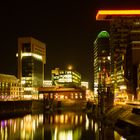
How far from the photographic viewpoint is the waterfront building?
16362 centimetres

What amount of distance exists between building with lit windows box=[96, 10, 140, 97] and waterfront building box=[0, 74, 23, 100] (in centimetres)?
4591

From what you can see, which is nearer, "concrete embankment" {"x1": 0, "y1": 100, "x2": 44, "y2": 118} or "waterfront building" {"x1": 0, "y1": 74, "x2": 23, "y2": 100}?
"concrete embankment" {"x1": 0, "y1": 100, "x2": 44, "y2": 118}

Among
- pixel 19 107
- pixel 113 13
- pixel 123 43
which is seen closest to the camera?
pixel 19 107

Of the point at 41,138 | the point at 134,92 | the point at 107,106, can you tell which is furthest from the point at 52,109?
the point at 41,138

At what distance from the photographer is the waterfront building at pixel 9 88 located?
537ft

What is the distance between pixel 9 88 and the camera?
173 meters

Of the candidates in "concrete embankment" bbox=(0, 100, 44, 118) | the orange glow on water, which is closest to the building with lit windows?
the orange glow on water

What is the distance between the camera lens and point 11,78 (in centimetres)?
17862

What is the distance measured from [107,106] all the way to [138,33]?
124 feet

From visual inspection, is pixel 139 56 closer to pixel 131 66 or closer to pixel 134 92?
Answer: pixel 131 66

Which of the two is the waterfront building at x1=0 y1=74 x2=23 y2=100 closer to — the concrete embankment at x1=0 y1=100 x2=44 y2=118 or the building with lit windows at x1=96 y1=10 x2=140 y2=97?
the concrete embankment at x1=0 y1=100 x2=44 y2=118

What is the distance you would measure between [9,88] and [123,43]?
54675 mm

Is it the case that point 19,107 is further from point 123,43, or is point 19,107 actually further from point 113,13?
point 113,13

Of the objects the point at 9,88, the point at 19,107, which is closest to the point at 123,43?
the point at 19,107
